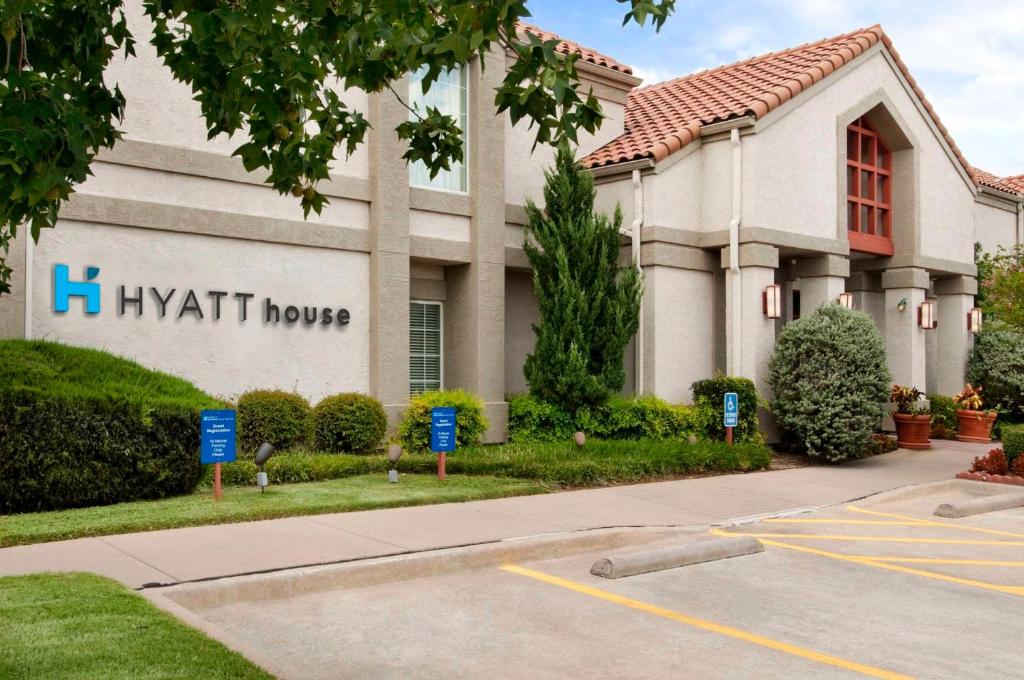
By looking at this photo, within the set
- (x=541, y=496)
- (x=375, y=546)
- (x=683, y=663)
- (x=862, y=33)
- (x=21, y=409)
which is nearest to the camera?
(x=683, y=663)

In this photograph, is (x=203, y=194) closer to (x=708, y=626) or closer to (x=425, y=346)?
(x=425, y=346)

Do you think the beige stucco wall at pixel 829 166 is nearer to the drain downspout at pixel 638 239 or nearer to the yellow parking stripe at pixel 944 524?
the drain downspout at pixel 638 239

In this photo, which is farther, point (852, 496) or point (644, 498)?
point (852, 496)

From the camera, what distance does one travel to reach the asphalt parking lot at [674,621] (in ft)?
18.9

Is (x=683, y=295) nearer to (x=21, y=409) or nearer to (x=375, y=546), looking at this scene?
(x=375, y=546)

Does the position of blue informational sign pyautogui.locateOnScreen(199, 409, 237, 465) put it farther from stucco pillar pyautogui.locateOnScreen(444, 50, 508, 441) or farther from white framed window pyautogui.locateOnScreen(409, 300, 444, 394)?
stucco pillar pyautogui.locateOnScreen(444, 50, 508, 441)

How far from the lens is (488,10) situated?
4148 mm

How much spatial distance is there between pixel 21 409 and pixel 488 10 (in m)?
6.93

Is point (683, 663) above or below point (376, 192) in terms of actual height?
below

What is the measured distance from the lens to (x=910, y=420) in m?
18.8

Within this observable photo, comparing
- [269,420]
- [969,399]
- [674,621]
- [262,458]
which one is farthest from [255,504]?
[969,399]

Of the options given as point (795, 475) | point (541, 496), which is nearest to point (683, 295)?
point (795, 475)

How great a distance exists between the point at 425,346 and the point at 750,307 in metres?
5.76

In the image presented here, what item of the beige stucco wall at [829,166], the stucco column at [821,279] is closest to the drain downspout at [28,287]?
the beige stucco wall at [829,166]
